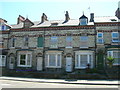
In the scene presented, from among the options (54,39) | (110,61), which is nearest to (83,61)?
(110,61)

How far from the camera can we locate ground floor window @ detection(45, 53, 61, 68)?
22281 mm

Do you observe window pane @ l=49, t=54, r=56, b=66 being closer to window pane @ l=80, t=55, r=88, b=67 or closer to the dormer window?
window pane @ l=80, t=55, r=88, b=67

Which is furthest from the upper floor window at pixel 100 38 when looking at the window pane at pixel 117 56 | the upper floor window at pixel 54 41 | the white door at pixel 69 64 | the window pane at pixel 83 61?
the upper floor window at pixel 54 41

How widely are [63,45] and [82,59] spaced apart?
12.9 feet

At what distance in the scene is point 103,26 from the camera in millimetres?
21188

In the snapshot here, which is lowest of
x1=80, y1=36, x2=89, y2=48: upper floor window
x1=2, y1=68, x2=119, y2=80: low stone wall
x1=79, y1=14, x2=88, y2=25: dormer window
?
x1=2, y1=68, x2=119, y2=80: low stone wall

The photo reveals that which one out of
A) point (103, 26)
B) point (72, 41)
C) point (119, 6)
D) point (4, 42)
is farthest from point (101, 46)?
point (4, 42)

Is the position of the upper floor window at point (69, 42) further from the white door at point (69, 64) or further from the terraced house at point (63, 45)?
the white door at point (69, 64)

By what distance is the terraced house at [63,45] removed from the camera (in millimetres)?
20891

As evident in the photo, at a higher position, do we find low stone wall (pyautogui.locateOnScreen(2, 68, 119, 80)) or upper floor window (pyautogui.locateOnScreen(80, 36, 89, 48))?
upper floor window (pyautogui.locateOnScreen(80, 36, 89, 48))

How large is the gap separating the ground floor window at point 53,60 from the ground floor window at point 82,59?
303 centimetres

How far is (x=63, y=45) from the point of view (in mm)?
22453

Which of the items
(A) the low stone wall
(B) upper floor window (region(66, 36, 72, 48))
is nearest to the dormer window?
(B) upper floor window (region(66, 36, 72, 48))

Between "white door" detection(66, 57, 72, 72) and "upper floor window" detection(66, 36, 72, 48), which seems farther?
"upper floor window" detection(66, 36, 72, 48)
